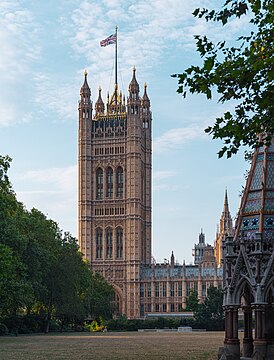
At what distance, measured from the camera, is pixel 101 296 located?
10212 centimetres

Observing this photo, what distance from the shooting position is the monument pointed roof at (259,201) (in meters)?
16.3

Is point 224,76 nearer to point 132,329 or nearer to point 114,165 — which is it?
point 132,329

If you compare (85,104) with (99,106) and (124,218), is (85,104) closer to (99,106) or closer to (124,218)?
(99,106)

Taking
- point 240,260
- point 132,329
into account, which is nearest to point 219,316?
point 132,329

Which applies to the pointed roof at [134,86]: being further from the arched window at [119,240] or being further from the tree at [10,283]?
the tree at [10,283]

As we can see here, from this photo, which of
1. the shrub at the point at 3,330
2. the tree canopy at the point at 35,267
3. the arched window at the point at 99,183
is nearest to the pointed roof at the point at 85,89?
the arched window at the point at 99,183

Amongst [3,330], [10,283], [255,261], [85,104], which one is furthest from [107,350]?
[85,104]

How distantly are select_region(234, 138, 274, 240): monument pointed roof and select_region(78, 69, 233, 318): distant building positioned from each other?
406ft

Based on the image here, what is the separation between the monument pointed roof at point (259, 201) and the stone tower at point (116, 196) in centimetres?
12510

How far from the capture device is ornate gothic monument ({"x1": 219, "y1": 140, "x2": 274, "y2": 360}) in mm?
15867

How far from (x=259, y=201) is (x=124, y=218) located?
422ft

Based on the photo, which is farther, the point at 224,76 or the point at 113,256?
the point at 113,256

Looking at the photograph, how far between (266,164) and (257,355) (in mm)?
4043

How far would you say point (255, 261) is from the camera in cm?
1603
